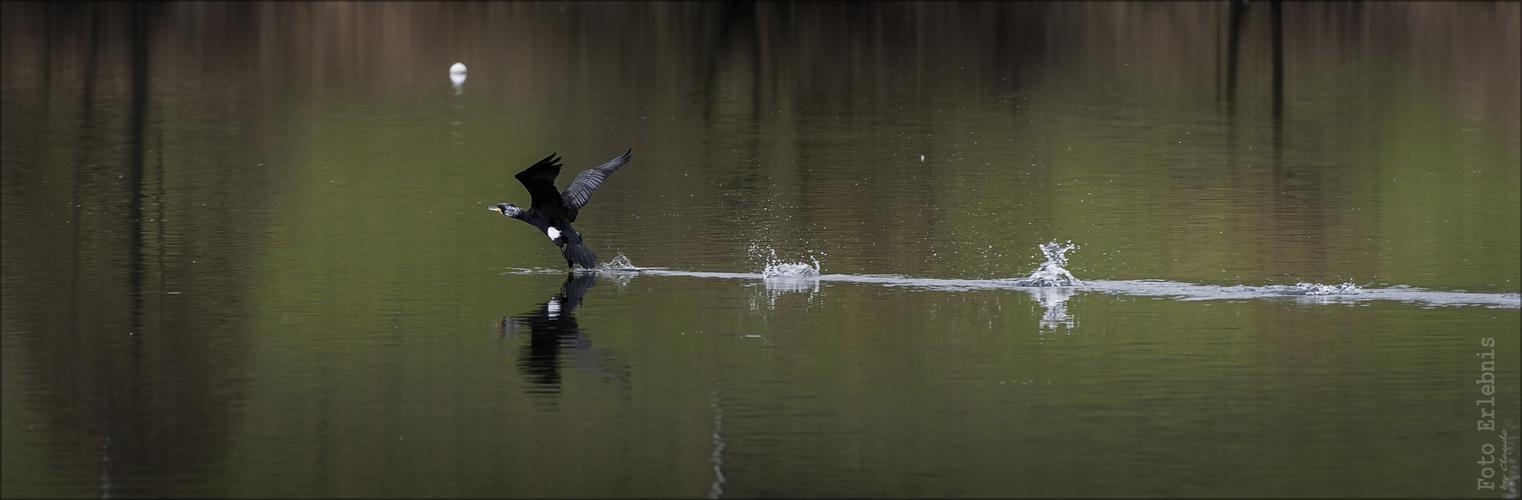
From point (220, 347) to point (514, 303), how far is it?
10.4ft

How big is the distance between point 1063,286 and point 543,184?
5.08m

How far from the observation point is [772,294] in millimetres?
18047

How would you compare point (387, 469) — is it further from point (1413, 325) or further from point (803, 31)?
point (803, 31)

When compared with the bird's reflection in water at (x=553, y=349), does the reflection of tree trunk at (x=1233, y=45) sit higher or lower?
higher

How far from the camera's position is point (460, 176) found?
2933cm

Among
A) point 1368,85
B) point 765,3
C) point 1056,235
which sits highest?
point 765,3

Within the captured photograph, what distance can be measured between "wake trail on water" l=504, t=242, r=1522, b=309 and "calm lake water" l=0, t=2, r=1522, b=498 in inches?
2.7

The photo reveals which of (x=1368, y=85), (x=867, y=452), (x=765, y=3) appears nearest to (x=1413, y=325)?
(x=867, y=452)

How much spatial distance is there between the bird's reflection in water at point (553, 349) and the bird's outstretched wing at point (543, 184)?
1.32 m

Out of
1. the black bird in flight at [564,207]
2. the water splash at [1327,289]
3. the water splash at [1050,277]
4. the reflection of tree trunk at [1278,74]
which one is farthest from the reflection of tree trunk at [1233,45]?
the black bird in flight at [564,207]

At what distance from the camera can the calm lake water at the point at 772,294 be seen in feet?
38.8

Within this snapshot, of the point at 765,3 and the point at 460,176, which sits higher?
the point at 765,3

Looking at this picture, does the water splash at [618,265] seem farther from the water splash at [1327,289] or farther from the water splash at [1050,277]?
the water splash at [1327,289]

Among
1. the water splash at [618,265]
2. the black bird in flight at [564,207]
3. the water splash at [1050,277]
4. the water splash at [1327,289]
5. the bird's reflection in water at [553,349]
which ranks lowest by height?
the bird's reflection in water at [553,349]
